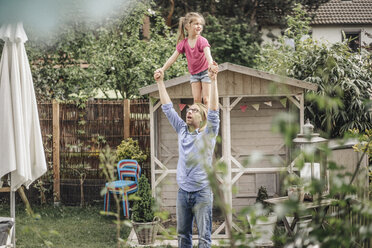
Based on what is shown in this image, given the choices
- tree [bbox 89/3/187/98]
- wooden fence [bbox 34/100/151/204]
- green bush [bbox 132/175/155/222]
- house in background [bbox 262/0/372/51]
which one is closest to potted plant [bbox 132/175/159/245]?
green bush [bbox 132/175/155/222]

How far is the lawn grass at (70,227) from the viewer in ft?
19.7

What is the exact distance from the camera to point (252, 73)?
20.0ft

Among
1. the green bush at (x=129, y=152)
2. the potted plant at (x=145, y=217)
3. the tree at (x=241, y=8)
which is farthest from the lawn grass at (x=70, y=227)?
the tree at (x=241, y=8)

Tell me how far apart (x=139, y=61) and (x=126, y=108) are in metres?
1.86

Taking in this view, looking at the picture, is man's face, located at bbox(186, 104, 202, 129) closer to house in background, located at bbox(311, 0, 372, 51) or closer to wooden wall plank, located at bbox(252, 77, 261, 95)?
wooden wall plank, located at bbox(252, 77, 261, 95)

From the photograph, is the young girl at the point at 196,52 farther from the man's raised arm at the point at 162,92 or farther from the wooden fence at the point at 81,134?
the wooden fence at the point at 81,134

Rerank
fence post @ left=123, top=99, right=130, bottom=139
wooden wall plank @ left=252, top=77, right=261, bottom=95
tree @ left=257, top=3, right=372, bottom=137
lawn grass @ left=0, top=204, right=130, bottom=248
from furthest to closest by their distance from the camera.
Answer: fence post @ left=123, top=99, right=130, bottom=139 < tree @ left=257, top=3, right=372, bottom=137 < wooden wall plank @ left=252, top=77, right=261, bottom=95 < lawn grass @ left=0, top=204, right=130, bottom=248

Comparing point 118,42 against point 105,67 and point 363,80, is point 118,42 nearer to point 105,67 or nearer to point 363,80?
point 105,67

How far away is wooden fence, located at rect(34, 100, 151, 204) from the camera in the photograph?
816cm

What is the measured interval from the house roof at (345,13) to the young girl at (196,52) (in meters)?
15.8

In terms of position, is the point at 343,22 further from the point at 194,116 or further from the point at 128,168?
the point at 194,116

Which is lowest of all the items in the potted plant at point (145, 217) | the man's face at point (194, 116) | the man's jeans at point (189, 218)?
the potted plant at point (145, 217)

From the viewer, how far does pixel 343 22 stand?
62.5 ft

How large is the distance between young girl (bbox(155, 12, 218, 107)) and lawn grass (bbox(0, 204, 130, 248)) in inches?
99.4
